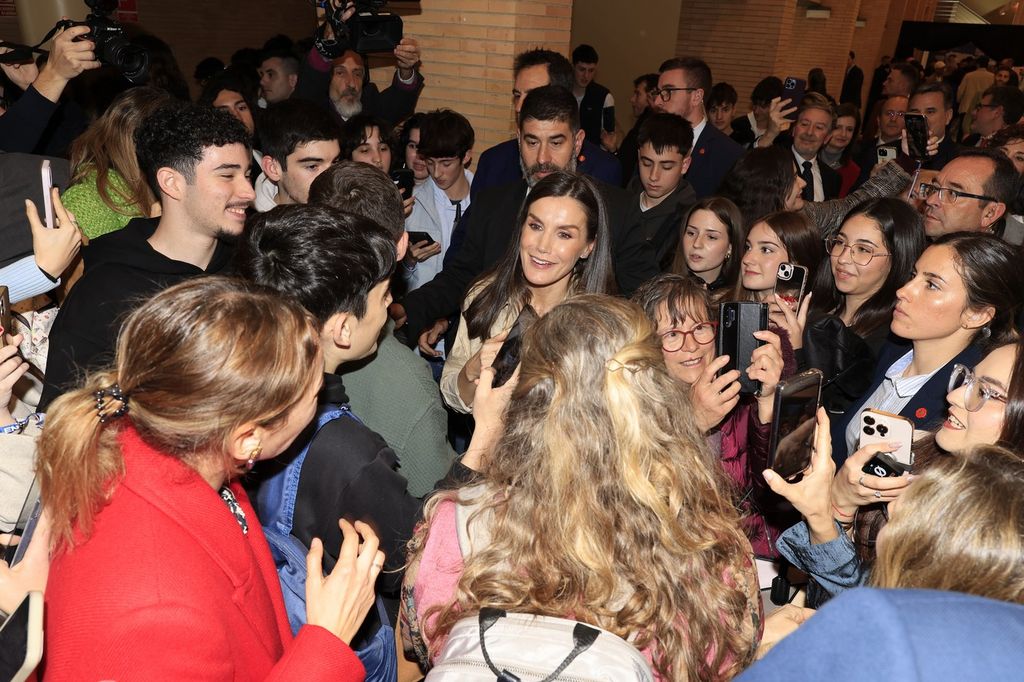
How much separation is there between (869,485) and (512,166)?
299 centimetres

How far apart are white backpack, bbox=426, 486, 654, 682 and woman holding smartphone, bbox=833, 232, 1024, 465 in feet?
5.15

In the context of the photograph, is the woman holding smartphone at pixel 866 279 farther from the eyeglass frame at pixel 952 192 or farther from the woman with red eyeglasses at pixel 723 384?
the eyeglass frame at pixel 952 192

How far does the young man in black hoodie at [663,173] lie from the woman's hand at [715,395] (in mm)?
1882

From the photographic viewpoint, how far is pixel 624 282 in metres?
3.32

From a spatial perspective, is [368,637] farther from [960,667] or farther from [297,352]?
[960,667]

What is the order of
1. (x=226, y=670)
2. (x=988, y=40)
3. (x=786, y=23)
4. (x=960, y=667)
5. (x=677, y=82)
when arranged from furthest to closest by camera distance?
(x=988, y=40) < (x=786, y=23) < (x=677, y=82) < (x=226, y=670) < (x=960, y=667)

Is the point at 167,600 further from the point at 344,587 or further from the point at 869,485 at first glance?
the point at 869,485

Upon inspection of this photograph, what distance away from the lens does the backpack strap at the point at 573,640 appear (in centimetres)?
113

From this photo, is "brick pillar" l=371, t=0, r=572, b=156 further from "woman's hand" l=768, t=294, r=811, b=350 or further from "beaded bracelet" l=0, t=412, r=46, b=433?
"beaded bracelet" l=0, t=412, r=46, b=433

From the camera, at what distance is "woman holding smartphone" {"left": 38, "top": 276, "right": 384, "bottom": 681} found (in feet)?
3.64

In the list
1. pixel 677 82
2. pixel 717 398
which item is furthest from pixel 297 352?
pixel 677 82

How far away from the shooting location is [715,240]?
11.5 feet

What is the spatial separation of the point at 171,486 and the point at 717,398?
66.9 inches

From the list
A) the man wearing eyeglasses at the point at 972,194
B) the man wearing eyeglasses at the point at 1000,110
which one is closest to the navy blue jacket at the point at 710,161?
the man wearing eyeglasses at the point at 972,194
